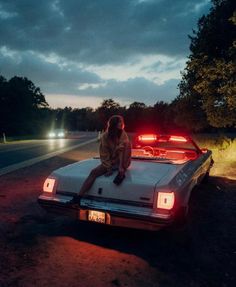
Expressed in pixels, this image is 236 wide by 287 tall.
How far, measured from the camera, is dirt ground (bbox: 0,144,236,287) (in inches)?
151

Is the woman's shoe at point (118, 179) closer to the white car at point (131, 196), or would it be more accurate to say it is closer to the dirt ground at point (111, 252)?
the white car at point (131, 196)

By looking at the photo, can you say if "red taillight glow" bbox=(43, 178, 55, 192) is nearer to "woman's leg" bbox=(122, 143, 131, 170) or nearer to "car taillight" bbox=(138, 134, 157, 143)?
"woman's leg" bbox=(122, 143, 131, 170)

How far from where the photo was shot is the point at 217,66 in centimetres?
1441

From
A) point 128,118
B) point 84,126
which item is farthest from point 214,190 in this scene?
point 84,126

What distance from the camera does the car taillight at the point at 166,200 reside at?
445 centimetres

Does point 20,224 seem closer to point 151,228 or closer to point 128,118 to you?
point 151,228

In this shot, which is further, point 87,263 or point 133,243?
point 133,243

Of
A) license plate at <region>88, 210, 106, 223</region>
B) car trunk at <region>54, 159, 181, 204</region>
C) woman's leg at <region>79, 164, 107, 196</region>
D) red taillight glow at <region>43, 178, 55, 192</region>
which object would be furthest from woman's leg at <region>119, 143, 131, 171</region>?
red taillight glow at <region>43, 178, 55, 192</region>

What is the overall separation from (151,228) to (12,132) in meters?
70.5

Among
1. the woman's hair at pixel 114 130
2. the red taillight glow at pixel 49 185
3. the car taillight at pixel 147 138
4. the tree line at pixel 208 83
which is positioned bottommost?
the red taillight glow at pixel 49 185

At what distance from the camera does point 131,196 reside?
183 inches

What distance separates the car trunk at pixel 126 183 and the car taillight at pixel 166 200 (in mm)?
111

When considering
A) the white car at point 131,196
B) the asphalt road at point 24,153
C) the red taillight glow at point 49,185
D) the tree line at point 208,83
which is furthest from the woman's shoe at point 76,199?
the tree line at point 208,83

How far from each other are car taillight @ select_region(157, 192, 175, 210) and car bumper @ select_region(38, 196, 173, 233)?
12 cm
